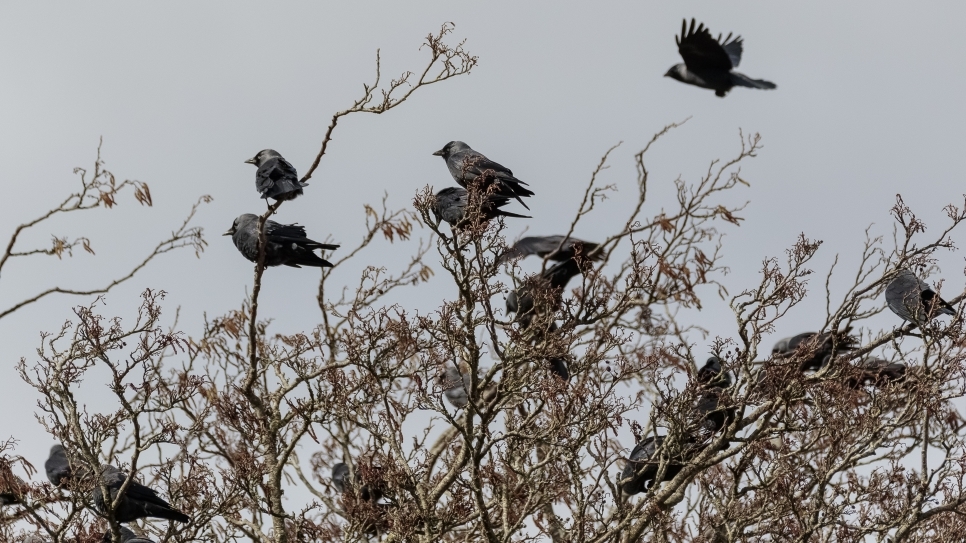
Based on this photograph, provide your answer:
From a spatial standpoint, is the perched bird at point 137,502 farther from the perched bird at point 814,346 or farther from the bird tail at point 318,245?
the perched bird at point 814,346

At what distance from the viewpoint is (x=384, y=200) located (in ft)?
34.2

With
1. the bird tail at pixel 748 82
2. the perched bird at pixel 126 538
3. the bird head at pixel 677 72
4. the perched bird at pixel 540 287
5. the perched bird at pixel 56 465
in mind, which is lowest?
the perched bird at pixel 126 538

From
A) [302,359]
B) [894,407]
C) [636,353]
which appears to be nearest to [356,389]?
[302,359]

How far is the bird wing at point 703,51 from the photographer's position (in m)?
9.73

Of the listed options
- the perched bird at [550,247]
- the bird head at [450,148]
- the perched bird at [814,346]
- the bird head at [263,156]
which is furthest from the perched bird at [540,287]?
the bird head at [263,156]

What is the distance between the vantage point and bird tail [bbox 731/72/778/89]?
31.8 feet

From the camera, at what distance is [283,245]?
10047 millimetres

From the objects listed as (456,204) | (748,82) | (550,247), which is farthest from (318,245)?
(748,82)

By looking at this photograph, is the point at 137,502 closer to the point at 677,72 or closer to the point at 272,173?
the point at 272,173

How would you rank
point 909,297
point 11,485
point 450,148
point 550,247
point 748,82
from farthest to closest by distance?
point 450,148
point 748,82
point 550,247
point 909,297
point 11,485

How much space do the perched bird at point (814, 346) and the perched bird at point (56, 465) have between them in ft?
23.0

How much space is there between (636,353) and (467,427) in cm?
231

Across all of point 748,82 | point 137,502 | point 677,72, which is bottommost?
point 137,502

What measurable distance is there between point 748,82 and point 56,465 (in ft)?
26.1
